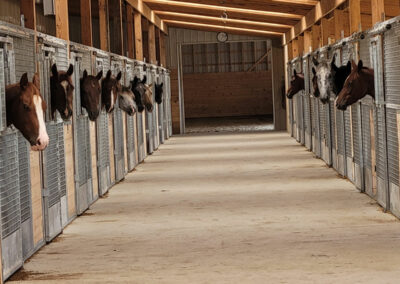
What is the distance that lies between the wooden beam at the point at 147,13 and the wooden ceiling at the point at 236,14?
0.11m

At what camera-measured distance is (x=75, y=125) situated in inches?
314

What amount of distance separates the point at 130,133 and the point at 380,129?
596 centimetres

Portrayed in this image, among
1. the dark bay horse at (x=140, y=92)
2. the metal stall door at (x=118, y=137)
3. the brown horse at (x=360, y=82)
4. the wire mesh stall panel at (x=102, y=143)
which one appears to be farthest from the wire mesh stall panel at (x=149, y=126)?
the brown horse at (x=360, y=82)

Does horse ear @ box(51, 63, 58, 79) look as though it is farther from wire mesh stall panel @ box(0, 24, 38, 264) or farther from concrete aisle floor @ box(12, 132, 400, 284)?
concrete aisle floor @ box(12, 132, 400, 284)

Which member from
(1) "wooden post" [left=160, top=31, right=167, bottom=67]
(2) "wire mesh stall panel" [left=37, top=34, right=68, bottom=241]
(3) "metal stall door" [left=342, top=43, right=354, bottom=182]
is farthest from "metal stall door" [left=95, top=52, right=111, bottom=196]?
(1) "wooden post" [left=160, top=31, right=167, bottom=67]

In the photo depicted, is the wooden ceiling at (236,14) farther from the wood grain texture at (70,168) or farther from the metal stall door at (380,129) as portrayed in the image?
the wood grain texture at (70,168)

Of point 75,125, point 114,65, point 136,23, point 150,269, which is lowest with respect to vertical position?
point 150,269

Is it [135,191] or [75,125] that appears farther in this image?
[135,191]

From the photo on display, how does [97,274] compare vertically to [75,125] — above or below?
below

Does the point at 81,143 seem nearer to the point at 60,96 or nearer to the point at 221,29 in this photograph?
the point at 60,96

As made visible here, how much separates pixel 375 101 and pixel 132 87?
19.5 ft

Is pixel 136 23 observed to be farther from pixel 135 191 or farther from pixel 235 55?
pixel 235 55

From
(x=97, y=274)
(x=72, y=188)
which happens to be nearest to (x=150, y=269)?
(x=97, y=274)

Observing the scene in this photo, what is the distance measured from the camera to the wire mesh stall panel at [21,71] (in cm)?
538
